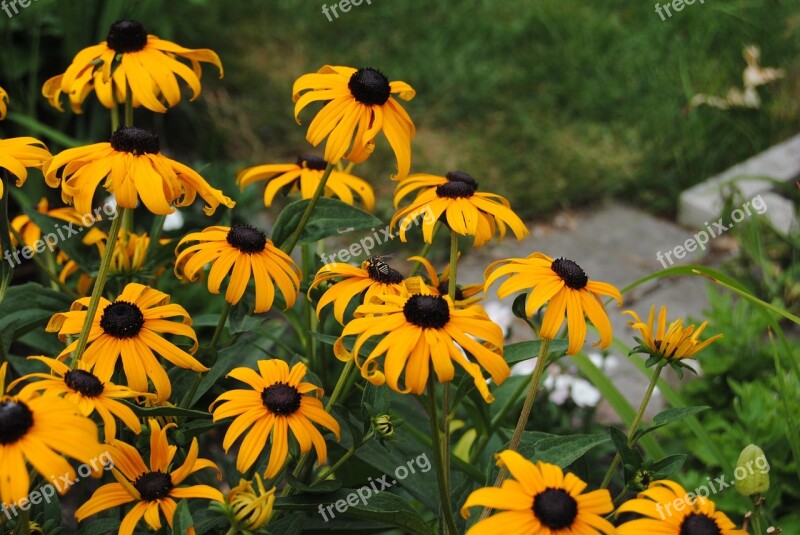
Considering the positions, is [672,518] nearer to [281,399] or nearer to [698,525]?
[698,525]

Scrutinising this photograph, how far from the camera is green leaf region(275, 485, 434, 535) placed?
49.4 inches

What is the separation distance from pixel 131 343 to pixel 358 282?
1.10ft

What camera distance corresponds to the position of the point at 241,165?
10.2 ft

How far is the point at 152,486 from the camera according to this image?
47.6 inches

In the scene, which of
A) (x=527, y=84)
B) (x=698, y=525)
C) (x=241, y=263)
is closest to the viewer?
(x=698, y=525)

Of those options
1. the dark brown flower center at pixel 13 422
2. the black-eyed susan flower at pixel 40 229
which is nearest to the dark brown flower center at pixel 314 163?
the black-eyed susan flower at pixel 40 229

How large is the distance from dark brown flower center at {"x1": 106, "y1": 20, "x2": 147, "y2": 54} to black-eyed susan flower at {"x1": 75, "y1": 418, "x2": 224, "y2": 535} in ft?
2.25

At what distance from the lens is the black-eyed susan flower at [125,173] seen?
1.21 metres

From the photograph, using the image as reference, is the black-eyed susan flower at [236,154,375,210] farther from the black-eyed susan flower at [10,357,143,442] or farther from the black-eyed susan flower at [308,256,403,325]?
the black-eyed susan flower at [10,357,143,442]

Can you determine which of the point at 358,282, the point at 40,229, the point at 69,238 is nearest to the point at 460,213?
the point at 358,282

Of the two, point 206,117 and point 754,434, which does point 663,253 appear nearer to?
point 754,434

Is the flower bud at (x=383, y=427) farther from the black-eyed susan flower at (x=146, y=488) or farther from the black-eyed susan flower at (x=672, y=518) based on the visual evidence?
the black-eyed susan flower at (x=672, y=518)

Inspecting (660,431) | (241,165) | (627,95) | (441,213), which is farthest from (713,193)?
(441,213)

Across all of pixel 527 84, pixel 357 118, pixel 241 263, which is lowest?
pixel 241 263
